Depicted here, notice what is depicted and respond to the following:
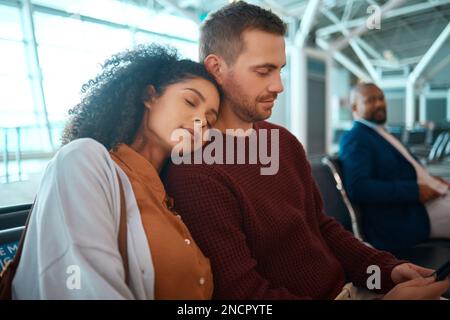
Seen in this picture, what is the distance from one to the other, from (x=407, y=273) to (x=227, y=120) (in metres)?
0.72

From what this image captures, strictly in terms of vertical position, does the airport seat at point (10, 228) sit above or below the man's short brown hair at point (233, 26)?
below

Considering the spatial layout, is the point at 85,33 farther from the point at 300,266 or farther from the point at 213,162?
the point at 300,266

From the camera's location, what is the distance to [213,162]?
1.06m

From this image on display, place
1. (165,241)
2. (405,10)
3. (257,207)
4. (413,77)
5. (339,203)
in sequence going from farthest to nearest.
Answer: (413,77), (405,10), (339,203), (257,207), (165,241)

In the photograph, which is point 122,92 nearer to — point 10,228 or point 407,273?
point 10,228

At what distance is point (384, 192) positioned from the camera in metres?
1.92

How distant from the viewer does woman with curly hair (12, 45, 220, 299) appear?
698 millimetres

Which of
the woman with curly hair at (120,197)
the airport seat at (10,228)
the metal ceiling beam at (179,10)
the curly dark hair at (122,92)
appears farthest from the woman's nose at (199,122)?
the metal ceiling beam at (179,10)

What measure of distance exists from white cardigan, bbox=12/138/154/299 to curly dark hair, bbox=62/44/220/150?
15 centimetres

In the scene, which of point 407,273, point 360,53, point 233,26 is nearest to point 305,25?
point 233,26

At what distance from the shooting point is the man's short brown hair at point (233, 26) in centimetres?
109

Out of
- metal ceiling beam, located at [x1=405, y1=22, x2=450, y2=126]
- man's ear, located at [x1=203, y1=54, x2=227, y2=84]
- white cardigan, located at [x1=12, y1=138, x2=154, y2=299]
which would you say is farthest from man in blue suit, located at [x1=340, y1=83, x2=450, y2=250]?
metal ceiling beam, located at [x1=405, y1=22, x2=450, y2=126]

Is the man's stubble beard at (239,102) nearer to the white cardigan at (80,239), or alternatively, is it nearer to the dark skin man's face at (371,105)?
the white cardigan at (80,239)

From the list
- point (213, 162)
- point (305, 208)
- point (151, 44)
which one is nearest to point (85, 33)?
point (151, 44)
